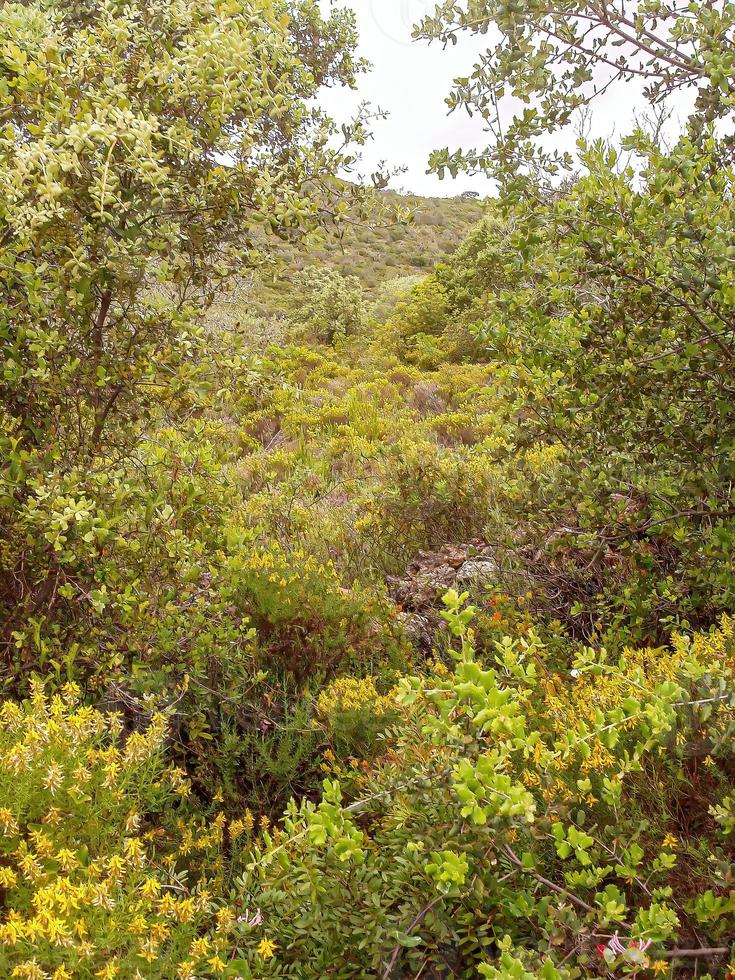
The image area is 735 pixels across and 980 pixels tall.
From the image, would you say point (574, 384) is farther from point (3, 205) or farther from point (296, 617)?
point (3, 205)

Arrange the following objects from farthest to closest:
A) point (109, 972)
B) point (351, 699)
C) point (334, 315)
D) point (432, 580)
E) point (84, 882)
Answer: point (334, 315) → point (432, 580) → point (351, 699) → point (84, 882) → point (109, 972)

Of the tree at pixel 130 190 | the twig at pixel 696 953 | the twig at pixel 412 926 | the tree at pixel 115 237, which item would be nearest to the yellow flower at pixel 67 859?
the twig at pixel 412 926

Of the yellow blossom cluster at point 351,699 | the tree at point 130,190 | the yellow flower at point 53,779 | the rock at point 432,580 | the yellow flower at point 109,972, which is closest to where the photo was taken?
the yellow flower at point 109,972

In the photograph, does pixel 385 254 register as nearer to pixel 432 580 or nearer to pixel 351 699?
pixel 432 580

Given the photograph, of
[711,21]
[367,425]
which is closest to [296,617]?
[711,21]

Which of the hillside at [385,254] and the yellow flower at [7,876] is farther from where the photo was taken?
the hillside at [385,254]

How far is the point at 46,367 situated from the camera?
2381 millimetres

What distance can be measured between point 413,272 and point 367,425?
19.3 meters

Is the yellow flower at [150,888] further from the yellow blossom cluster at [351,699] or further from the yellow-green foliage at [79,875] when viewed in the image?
the yellow blossom cluster at [351,699]

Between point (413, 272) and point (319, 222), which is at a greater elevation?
point (413, 272)

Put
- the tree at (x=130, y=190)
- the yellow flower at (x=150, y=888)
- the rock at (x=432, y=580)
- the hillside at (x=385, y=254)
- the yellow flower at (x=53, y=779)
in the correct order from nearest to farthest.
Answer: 1. the yellow flower at (x=150, y=888)
2. the yellow flower at (x=53, y=779)
3. the tree at (x=130, y=190)
4. the rock at (x=432, y=580)
5. the hillside at (x=385, y=254)

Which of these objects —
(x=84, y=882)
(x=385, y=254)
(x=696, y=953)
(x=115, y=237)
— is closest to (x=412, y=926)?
(x=696, y=953)

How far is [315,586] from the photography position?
3672 millimetres

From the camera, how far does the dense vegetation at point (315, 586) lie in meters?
1.52
